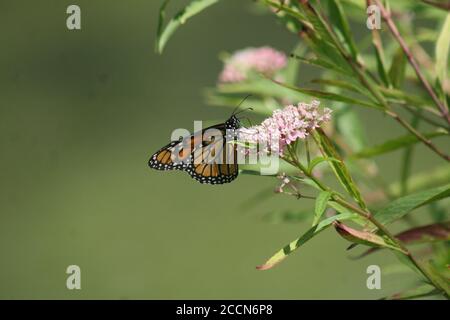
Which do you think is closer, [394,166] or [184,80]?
[394,166]

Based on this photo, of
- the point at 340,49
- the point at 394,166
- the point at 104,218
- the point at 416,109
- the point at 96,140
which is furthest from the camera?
the point at 96,140

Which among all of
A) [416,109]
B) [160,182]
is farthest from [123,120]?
[416,109]

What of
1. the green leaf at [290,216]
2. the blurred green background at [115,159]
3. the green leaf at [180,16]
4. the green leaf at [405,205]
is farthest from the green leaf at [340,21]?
the blurred green background at [115,159]

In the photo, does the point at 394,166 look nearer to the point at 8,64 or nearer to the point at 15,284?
the point at 15,284

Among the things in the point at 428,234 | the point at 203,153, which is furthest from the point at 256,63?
the point at 428,234

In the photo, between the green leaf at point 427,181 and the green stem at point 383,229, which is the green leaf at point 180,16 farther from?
the green leaf at point 427,181

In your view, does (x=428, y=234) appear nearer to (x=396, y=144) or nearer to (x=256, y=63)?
(x=396, y=144)

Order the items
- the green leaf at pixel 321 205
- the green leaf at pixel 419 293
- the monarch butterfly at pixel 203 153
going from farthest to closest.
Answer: the monarch butterfly at pixel 203 153 < the green leaf at pixel 419 293 < the green leaf at pixel 321 205
